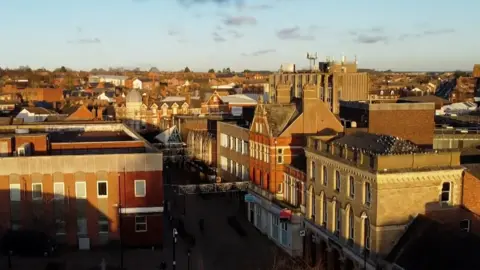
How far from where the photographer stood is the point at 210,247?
43.2 metres

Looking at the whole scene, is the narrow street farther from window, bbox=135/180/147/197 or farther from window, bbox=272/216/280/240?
window, bbox=135/180/147/197

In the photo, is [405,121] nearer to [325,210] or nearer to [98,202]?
[325,210]

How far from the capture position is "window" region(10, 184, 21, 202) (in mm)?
42000

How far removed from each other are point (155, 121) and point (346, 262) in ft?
234

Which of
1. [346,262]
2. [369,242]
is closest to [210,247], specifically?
[346,262]

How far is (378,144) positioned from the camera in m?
32.7

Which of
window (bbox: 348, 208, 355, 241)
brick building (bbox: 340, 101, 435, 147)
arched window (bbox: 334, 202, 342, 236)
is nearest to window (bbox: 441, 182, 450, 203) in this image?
window (bbox: 348, 208, 355, 241)

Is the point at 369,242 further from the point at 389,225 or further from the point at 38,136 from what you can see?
the point at 38,136

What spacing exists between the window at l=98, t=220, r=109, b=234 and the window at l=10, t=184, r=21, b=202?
5.85m

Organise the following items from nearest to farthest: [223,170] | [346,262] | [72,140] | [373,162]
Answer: [373,162]
[346,262]
[72,140]
[223,170]

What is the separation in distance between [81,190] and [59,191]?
1.52 meters

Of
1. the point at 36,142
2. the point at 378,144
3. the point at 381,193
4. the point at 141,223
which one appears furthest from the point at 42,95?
the point at 381,193

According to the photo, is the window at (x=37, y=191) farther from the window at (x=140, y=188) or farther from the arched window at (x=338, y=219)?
the arched window at (x=338, y=219)

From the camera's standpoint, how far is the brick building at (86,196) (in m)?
42.0
